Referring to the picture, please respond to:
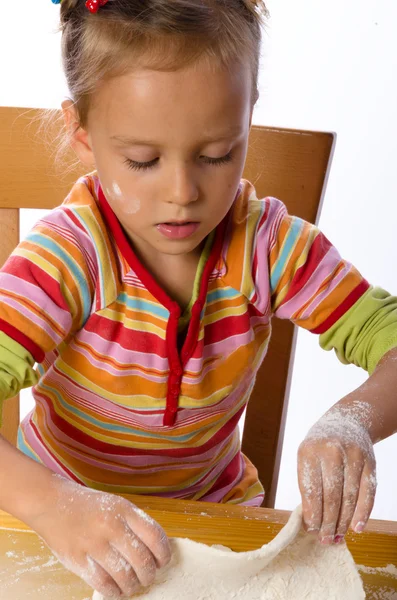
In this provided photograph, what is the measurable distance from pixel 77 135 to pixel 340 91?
1.74 metres

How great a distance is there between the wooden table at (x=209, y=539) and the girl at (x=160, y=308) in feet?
0.16

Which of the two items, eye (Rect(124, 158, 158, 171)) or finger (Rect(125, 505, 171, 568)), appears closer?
finger (Rect(125, 505, 171, 568))

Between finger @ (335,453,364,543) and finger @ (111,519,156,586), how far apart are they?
0.54 feet

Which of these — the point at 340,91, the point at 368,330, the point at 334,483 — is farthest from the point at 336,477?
the point at 340,91

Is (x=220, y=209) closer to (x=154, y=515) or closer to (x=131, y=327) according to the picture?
(x=131, y=327)

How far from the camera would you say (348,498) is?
683 mm

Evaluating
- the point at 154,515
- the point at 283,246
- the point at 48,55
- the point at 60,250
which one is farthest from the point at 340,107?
the point at 154,515

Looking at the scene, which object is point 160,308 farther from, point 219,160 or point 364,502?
point 364,502

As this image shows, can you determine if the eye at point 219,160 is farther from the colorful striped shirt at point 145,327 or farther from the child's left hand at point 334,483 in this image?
the child's left hand at point 334,483

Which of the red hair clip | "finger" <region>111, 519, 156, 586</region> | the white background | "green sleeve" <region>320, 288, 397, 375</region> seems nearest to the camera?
"finger" <region>111, 519, 156, 586</region>

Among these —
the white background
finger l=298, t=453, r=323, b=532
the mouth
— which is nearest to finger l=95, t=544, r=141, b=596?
finger l=298, t=453, r=323, b=532

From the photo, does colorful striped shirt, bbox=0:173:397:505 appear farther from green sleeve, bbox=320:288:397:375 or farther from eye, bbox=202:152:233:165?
eye, bbox=202:152:233:165

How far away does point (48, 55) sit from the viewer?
88.4 inches

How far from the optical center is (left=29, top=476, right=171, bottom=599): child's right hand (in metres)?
0.62
